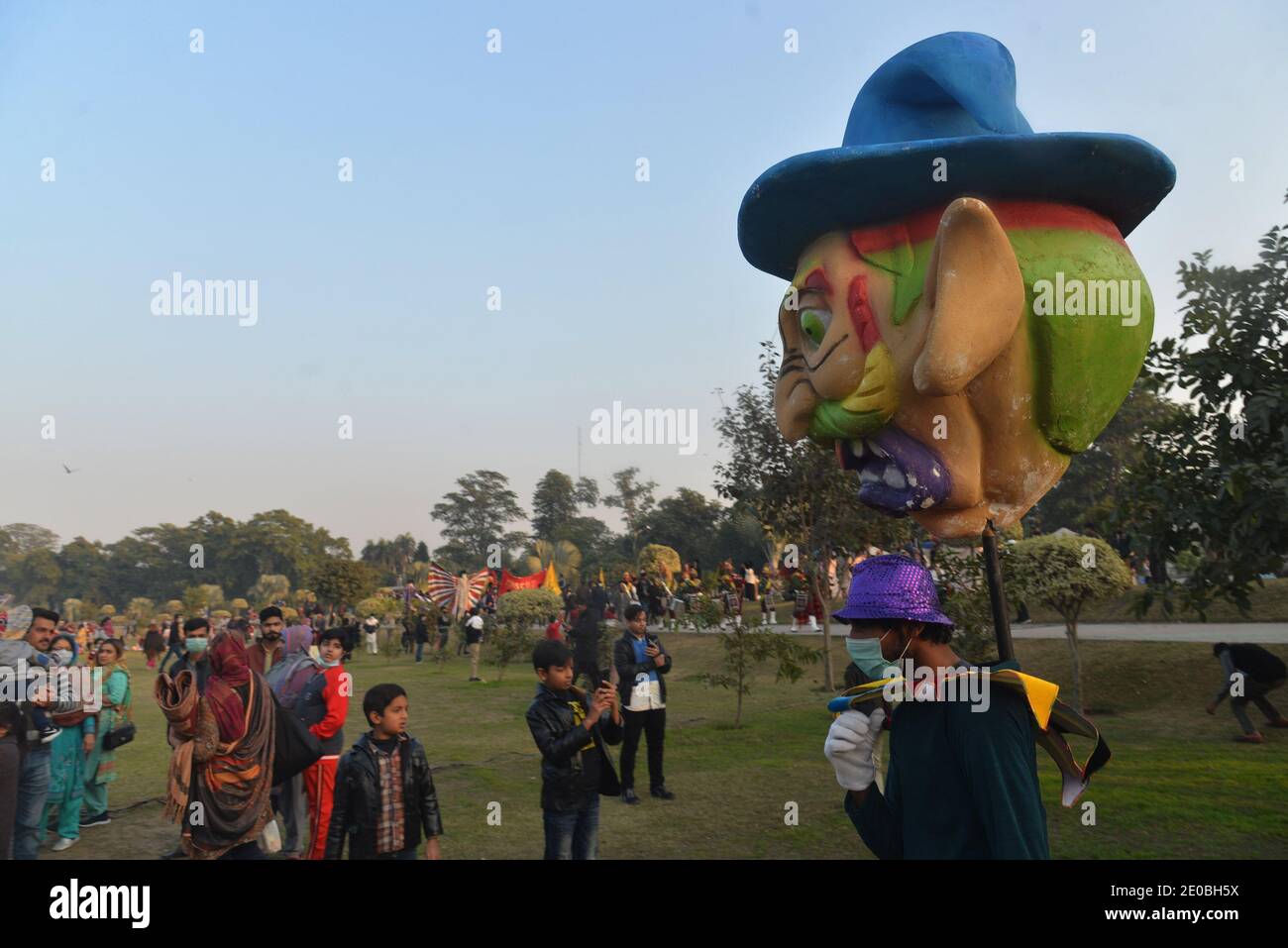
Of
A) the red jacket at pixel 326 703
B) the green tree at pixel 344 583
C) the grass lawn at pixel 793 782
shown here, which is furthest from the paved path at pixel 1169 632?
the green tree at pixel 344 583

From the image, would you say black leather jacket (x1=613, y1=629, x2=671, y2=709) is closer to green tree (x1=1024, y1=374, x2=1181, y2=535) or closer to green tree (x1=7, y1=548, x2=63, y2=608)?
green tree (x1=1024, y1=374, x2=1181, y2=535)

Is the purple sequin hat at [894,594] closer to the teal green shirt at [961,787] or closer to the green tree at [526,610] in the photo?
the teal green shirt at [961,787]

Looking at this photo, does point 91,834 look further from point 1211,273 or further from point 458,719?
point 1211,273

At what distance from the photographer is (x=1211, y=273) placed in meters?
6.06

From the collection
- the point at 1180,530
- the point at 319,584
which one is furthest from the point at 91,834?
the point at 319,584

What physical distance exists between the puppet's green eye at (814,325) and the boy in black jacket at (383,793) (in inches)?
108

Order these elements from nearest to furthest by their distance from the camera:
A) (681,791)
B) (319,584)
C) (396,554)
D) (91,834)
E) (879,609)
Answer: (879,609), (91,834), (681,791), (319,584), (396,554)

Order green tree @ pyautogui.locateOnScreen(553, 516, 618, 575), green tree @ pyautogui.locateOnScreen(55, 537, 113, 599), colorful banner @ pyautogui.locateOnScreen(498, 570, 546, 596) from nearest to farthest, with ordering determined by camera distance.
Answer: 1. colorful banner @ pyautogui.locateOnScreen(498, 570, 546, 596)
2. green tree @ pyautogui.locateOnScreen(553, 516, 618, 575)
3. green tree @ pyautogui.locateOnScreen(55, 537, 113, 599)

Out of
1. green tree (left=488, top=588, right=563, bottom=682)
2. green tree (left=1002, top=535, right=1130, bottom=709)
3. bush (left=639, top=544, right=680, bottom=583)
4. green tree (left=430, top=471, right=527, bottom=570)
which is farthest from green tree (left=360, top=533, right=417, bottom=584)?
green tree (left=1002, top=535, right=1130, bottom=709)

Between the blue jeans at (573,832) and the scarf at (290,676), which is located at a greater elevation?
the scarf at (290,676)

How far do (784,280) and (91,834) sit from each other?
7.90 m

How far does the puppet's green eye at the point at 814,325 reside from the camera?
3.47 m

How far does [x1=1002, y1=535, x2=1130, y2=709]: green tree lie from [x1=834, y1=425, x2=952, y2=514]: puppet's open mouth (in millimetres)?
9065

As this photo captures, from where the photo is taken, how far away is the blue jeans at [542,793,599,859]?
5062mm
